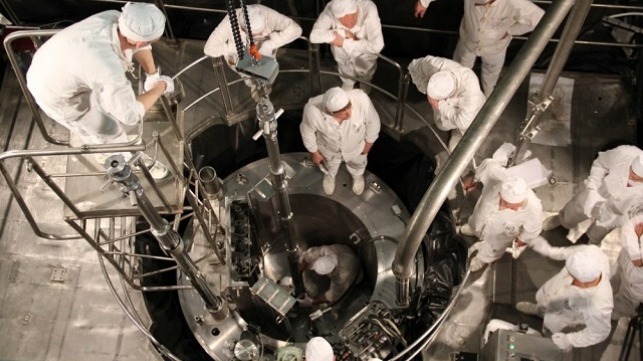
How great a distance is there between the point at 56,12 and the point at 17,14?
0.37 m

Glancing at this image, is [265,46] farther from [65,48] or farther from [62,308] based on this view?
[62,308]

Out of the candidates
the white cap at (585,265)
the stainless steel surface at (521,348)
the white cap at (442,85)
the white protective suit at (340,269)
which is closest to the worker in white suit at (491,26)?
the white cap at (442,85)

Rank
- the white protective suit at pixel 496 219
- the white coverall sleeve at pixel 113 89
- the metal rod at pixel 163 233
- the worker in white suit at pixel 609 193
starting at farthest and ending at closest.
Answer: the worker in white suit at pixel 609 193 < the white protective suit at pixel 496 219 < the white coverall sleeve at pixel 113 89 < the metal rod at pixel 163 233

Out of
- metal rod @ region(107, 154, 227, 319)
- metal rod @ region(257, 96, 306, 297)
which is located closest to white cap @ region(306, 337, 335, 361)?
metal rod @ region(107, 154, 227, 319)

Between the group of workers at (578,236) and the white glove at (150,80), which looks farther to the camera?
the group of workers at (578,236)

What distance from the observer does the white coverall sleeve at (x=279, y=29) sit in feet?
17.5

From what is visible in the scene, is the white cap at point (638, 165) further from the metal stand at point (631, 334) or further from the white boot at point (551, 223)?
the metal stand at point (631, 334)

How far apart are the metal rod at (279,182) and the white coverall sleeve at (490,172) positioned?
1.56 m

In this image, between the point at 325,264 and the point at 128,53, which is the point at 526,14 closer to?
the point at 325,264

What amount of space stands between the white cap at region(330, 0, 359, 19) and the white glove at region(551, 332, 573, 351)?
2.90 metres

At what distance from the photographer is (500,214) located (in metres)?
4.74

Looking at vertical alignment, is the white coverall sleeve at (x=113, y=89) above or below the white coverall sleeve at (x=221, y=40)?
above

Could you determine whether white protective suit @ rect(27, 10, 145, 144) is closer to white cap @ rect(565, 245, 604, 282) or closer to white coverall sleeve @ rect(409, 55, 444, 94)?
white coverall sleeve @ rect(409, 55, 444, 94)

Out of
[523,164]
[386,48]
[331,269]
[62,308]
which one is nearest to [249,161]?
[331,269]
